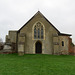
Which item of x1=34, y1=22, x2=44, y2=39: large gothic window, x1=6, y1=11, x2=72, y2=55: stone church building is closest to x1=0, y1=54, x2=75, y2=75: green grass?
x1=6, y1=11, x2=72, y2=55: stone church building

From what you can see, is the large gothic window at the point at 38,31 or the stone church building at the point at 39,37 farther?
the large gothic window at the point at 38,31

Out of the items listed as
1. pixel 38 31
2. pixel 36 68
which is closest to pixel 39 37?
pixel 38 31

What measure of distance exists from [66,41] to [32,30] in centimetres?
938

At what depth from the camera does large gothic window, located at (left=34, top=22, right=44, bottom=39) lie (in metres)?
24.9

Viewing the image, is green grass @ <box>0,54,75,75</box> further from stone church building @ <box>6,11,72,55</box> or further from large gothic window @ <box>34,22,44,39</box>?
large gothic window @ <box>34,22,44,39</box>

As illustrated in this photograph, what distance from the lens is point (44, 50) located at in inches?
947

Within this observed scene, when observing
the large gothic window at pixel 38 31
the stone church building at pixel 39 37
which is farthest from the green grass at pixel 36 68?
the large gothic window at pixel 38 31

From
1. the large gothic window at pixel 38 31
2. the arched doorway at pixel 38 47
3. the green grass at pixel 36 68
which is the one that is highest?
the large gothic window at pixel 38 31

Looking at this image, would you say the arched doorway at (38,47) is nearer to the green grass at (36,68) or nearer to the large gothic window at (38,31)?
the large gothic window at (38,31)

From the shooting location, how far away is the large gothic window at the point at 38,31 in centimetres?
2486

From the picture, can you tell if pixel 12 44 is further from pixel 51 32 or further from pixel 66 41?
pixel 66 41

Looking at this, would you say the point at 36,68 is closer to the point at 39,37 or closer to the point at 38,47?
the point at 39,37

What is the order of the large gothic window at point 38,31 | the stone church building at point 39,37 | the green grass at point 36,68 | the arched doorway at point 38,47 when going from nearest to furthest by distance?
the green grass at point 36,68 → the stone church building at point 39,37 → the large gothic window at point 38,31 → the arched doorway at point 38,47

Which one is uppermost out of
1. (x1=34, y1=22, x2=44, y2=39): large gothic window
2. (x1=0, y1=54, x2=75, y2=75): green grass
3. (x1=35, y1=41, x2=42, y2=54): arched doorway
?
(x1=34, y1=22, x2=44, y2=39): large gothic window
